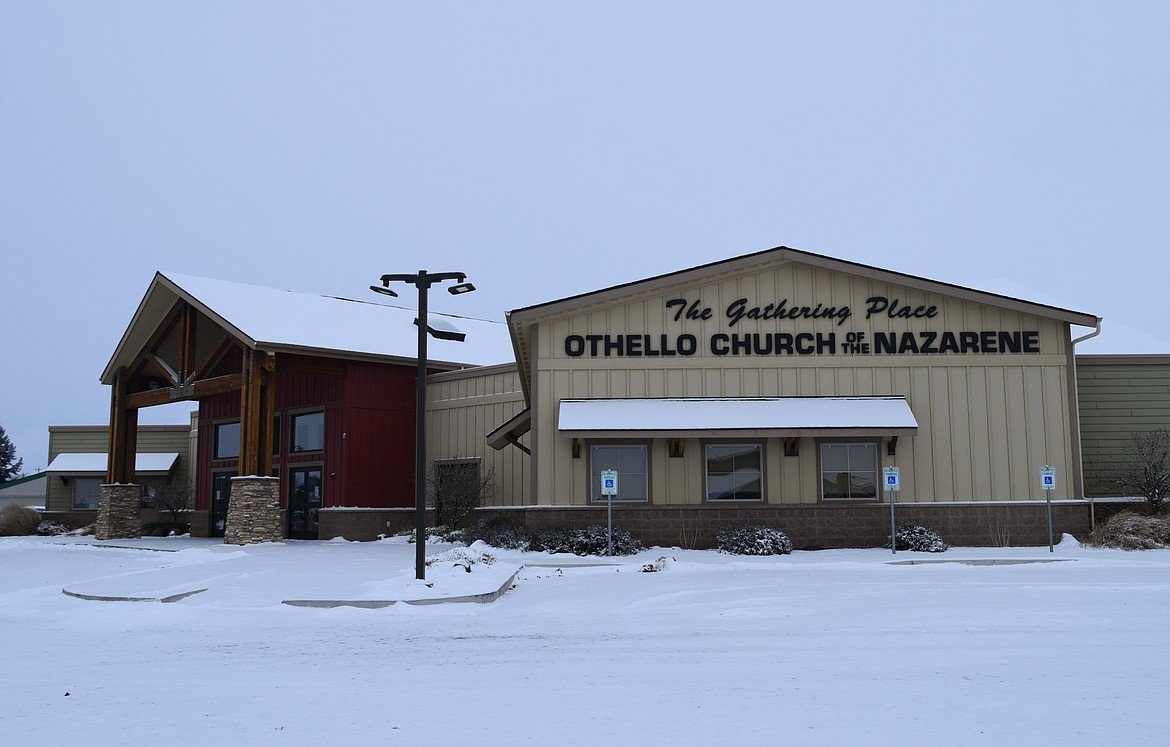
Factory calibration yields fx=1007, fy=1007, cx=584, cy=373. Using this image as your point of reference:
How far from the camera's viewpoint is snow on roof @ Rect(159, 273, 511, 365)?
28219 mm

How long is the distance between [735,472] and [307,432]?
14714 millimetres

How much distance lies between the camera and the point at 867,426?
2128 centimetres

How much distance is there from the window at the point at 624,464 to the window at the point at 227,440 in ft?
53.6

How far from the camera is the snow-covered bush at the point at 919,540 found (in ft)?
68.2

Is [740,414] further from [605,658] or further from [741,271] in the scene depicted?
[605,658]

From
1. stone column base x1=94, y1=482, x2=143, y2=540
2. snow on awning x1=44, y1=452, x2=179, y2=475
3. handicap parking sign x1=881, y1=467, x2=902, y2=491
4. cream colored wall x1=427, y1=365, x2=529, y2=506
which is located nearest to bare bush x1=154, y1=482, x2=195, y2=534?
snow on awning x1=44, y1=452, x2=179, y2=475

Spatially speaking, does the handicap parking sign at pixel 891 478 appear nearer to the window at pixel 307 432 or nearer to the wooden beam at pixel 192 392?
the window at pixel 307 432

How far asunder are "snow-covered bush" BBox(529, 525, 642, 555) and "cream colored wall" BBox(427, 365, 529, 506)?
23.3 feet

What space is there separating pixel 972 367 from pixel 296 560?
50.8ft

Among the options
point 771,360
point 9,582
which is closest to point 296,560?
point 9,582

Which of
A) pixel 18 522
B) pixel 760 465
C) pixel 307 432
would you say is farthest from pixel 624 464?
pixel 18 522

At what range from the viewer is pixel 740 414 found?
21.9m

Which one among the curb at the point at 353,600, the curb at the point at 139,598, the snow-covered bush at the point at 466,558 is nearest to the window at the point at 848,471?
the snow-covered bush at the point at 466,558

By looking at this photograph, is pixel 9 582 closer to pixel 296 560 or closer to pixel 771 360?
pixel 296 560
